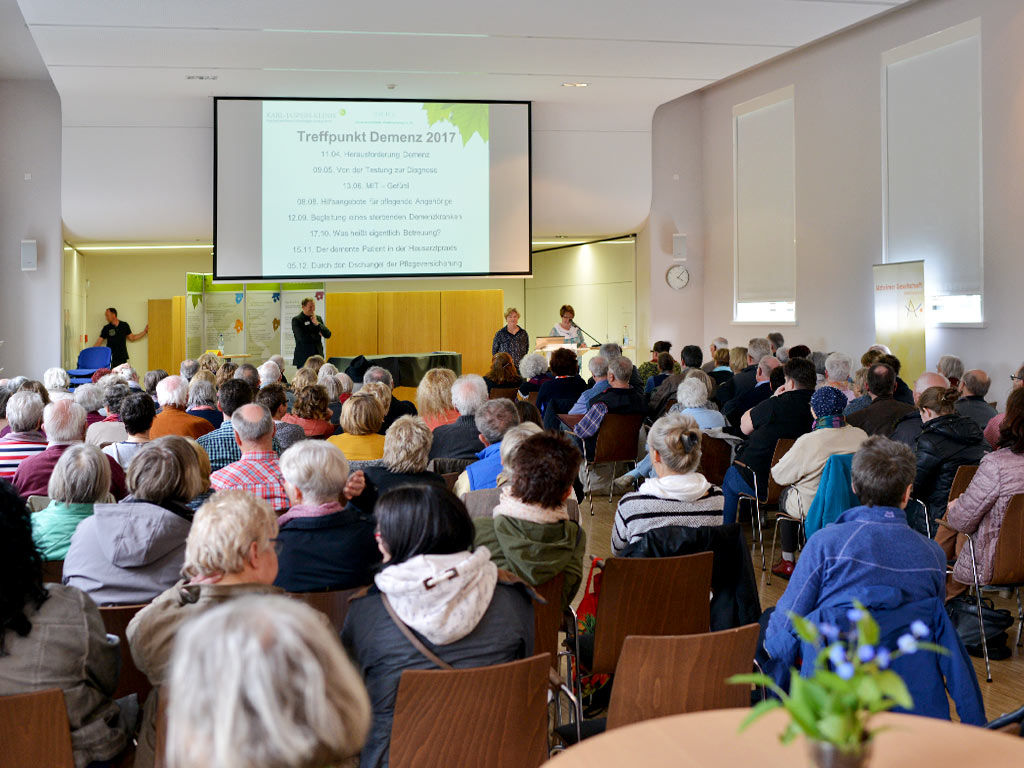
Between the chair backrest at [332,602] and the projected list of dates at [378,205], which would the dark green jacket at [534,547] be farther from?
the projected list of dates at [378,205]

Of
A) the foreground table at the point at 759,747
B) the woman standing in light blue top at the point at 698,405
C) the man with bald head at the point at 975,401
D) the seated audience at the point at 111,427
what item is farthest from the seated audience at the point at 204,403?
the foreground table at the point at 759,747

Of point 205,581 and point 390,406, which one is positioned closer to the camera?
point 205,581

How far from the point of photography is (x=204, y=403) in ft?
Result: 20.5

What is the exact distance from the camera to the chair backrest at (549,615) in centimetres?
313

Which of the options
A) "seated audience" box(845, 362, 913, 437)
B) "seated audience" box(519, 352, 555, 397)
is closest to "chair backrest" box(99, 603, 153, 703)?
"seated audience" box(845, 362, 913, 437)

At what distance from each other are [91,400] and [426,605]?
15.4 ft

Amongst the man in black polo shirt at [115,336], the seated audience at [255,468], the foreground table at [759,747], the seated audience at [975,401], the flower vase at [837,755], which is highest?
the man in black polo shirt at [115,336]

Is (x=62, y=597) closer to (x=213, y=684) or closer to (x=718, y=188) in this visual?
(x=213, y=684)

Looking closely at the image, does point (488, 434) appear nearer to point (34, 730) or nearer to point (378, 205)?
point (34, 730)

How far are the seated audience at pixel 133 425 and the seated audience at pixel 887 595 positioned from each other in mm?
3193

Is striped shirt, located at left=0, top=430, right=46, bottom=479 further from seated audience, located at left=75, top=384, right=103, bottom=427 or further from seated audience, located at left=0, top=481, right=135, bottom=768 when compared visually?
seated audience, located at left=0, top=481, right=135, bottom=768

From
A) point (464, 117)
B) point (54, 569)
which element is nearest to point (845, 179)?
point (464, 117)

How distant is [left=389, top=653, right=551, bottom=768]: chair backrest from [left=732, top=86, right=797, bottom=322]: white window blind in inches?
428

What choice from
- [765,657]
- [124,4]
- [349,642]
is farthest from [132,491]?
[124,4]
